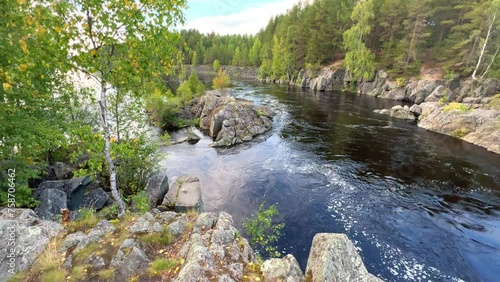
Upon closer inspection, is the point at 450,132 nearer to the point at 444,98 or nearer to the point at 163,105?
the point at 444,98

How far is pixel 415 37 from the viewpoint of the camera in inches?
1993

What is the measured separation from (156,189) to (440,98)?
161ft

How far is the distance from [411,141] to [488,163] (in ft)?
20.6

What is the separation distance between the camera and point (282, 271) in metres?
6.12

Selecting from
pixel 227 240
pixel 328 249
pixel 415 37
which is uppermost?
pixel 415 37

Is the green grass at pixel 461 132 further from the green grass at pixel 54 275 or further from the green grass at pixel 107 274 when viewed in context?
the green grass at pixel 54 275

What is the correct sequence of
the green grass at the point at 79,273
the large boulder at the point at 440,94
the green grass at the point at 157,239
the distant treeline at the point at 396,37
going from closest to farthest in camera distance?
the green grass at the point at 79,273 → the green grass at the point at 157,239 → the distant treeline at the point at 396,37 → the large boulder at the point at 440,94

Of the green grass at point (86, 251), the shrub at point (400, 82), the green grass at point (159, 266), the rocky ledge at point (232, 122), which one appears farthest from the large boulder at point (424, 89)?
the green grass at point (86, 251)

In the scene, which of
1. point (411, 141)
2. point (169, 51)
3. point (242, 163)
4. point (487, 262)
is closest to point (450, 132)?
point (411, 141)

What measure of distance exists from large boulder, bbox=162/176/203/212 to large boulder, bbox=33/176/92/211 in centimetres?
384

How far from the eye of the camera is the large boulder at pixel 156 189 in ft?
43.1

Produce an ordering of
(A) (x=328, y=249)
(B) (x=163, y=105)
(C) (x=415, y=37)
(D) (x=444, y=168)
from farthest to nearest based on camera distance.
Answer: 1. (C) (x=415, y=37)
2. (B) (x=163, y=105)
3. (D) (x=444, y=168)
4. (A) (x=328, y=249)

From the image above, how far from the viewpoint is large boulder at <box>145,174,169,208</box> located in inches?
517

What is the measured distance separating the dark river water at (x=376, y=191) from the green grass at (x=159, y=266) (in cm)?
619
